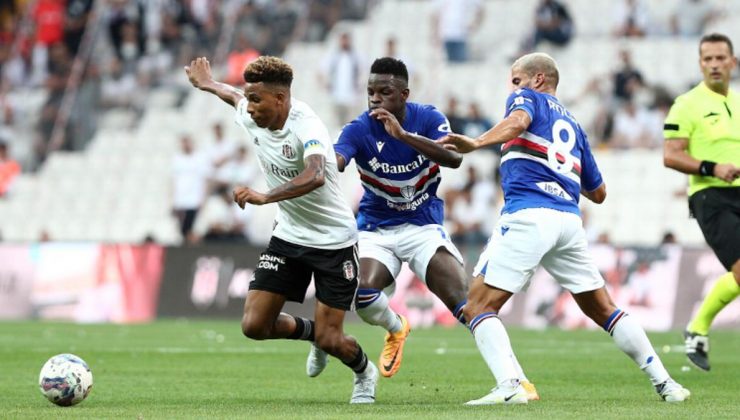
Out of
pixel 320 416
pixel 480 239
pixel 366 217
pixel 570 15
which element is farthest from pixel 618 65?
pixel 320 416

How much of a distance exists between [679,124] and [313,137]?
3570 millimetres

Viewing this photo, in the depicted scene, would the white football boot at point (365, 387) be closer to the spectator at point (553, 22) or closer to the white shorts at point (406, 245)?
the white shorts at point (406, 245)

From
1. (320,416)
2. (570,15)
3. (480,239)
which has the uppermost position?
(570,15)

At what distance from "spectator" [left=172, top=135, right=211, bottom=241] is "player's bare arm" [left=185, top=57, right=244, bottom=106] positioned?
12.8 m

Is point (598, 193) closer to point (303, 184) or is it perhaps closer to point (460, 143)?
point (460, 143)

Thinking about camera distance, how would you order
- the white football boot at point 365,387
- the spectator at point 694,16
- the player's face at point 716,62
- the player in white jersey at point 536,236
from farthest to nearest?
the spectator at point 694,16 < the player's face at point 716,62 < the white football boot at point 365,387 < the player in white jersey at point 536,236

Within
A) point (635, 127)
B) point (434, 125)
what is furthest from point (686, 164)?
point (635, 127)

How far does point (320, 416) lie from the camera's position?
28.3 feet

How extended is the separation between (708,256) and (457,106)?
5.40 meters

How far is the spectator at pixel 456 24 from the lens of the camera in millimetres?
24938

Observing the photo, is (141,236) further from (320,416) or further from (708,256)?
(320,416)

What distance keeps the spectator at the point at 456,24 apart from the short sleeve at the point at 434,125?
14170 mm

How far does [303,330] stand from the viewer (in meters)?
10.4

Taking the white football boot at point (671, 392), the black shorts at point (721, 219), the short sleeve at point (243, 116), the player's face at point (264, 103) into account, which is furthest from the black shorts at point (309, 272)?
the black shorts at point (721, 219)
